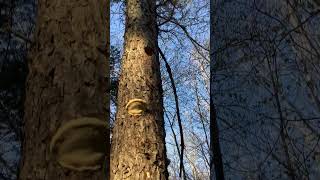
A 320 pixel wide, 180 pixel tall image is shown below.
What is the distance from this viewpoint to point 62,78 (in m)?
1.27

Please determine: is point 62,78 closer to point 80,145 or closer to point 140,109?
point 80,145

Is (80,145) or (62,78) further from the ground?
(62,78)

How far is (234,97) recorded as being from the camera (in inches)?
169

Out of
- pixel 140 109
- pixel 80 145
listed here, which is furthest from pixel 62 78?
pixel 140 109

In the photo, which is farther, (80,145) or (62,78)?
(62,78)

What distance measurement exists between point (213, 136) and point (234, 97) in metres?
0.42

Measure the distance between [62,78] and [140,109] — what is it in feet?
5.68

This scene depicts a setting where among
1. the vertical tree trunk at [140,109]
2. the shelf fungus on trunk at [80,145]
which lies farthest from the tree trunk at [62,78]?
the vertical tree trunk at [140,109]

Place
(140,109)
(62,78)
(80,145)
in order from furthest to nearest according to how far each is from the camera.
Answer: (140,109)
(62,78)
(80,145)

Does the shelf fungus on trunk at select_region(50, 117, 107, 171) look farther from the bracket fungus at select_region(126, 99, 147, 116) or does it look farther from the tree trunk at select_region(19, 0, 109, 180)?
the bracket fungus at select_region(126, 99, 147, 116)

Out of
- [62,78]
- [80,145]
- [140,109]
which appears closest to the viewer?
[80,145]

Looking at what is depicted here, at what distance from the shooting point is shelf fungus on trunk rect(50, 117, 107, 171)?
113 centimetres

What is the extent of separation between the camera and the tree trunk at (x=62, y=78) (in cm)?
120

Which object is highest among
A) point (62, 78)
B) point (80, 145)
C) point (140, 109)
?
point (140, 109)
